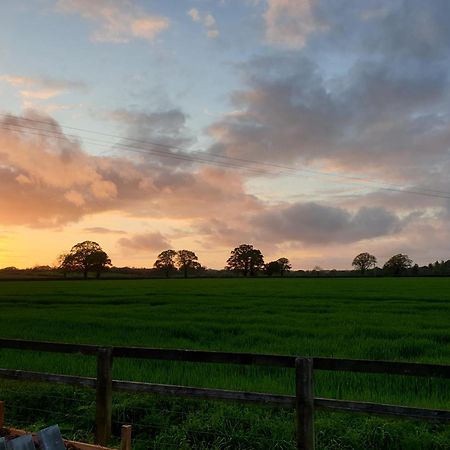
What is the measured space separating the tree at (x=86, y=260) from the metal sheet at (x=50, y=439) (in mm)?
156421

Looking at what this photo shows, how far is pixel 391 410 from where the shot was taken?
574 cm

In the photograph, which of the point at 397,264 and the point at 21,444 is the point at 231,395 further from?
the point at 397,264

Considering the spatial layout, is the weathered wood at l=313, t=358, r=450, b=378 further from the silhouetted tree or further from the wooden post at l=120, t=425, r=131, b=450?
the silhouetted tree

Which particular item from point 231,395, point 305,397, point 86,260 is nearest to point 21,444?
point 231,395

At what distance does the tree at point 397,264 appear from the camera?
172262 millimetres

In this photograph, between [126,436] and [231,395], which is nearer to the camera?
[126,436]

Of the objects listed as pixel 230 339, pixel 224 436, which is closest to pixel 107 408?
pixel 224 436

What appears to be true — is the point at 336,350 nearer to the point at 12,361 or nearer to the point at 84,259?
the point at 12,361

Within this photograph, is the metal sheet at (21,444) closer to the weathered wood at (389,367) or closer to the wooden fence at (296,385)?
the wooden fence at (296,385)

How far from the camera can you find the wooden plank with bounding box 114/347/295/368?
637cm

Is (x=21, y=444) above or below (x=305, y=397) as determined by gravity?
above

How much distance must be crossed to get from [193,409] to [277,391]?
179 cm

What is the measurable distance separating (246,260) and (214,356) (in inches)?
7071

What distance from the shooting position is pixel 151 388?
22.3ft
